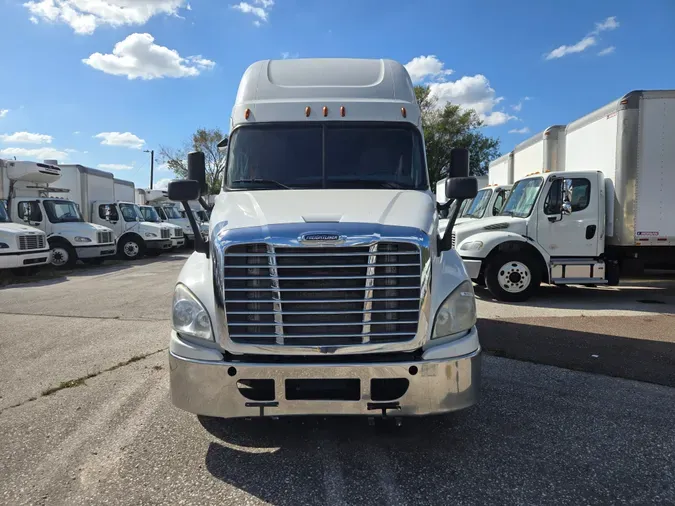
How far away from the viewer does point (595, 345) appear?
235 inches

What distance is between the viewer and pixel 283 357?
3078 mm

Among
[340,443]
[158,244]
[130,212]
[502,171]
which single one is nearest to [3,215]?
[158,244]

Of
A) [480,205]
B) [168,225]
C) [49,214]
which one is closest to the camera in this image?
[480,205]

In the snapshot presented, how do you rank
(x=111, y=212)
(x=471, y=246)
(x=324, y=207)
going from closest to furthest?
(x=324, y=207) < (x=471, y=246) < (x=111, y=212)

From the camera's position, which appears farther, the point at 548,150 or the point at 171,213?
the point at 171,213

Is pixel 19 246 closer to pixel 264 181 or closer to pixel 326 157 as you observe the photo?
pixel 264 181

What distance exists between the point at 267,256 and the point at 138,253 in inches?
663

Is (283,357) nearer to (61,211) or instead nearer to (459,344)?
(459,344)

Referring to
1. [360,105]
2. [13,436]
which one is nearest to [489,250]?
[360,105]

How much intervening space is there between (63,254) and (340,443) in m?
14.2

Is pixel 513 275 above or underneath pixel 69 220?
underneath

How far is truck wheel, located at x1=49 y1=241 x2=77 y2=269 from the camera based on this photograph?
1482 cm

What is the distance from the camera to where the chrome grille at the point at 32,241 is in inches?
474

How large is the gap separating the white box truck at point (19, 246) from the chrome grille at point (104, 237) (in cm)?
224
